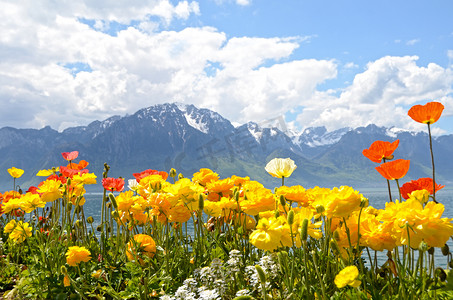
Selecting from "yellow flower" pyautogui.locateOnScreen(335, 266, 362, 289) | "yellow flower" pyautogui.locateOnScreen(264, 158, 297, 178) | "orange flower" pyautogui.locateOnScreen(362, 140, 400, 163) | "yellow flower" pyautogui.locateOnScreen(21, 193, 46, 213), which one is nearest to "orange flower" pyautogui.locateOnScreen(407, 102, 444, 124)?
"orange flower" pyautogui.locateOnScreen(362, 140, 400, 163)

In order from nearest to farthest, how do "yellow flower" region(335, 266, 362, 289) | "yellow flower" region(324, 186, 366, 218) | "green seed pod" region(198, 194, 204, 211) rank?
"yellow flower" region(335, 266, 362, 289) < "yellow flower" region(324, 186, 366, 218) < "green seed pod" region(198, 194, 204, 211)

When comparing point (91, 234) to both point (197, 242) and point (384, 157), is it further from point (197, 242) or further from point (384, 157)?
point (384, 157)

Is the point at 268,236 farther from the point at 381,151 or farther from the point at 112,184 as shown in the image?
the point at 112,184

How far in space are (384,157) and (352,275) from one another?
136 centimetres

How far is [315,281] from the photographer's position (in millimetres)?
1924

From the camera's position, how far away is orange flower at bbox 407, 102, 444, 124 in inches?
91.5

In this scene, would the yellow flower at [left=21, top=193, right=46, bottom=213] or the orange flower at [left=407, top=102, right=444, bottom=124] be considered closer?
the orange flower at [left=407, top=102, right=444, bottom=124]

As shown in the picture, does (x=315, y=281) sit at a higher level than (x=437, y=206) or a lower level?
lower

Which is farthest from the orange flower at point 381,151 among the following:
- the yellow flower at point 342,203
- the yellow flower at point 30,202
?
the yellow flower at point 30,202

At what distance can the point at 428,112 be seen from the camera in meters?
2.35

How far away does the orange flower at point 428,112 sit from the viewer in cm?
232

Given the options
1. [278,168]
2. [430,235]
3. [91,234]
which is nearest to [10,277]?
[91,234]

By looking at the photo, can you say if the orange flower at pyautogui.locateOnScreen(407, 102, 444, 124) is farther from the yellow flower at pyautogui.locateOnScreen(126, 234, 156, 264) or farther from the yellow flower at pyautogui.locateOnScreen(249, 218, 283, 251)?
the yellow flower at pyautogui.locateOnScreen(126, 234, 156, 264)

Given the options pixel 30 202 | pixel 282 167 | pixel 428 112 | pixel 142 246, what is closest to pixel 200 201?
pixel 142 246
